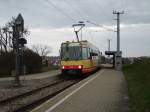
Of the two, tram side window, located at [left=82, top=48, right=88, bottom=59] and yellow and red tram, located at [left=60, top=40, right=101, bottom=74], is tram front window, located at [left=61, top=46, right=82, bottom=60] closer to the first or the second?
yellow and red tram, located at [left=60, top=40, right=101, bottom=74]

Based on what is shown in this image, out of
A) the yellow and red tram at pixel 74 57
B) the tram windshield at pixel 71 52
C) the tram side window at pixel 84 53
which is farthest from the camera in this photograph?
the tram side window at pixel 84 53

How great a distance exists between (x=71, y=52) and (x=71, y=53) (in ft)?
0.30

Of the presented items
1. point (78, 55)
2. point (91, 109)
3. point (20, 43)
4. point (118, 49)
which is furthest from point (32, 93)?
point (118, 49)

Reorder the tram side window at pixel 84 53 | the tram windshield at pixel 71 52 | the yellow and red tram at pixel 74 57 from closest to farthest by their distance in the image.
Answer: the yellow and red tram at pixel 74 57, the tram windshield at pixel 71 52, the tram side window at pixel 84 53

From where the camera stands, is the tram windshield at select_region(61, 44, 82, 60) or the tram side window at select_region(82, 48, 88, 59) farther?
the tram side window at select_region(82, 48, 88, 59)

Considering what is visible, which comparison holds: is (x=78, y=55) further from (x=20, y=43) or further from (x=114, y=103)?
(x=114, y=103)

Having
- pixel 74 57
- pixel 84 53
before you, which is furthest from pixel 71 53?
pixel 84 53

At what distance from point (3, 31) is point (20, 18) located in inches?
1711

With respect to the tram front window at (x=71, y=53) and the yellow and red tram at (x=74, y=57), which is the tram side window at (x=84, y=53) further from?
the tram front window at (x=71, y=53)

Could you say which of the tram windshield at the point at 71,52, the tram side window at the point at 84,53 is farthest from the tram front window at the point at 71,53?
the tram side window at the point at 84,53

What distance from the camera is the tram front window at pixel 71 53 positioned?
3819 centimetres

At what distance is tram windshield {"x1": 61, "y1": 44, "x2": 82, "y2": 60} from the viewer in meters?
38.2

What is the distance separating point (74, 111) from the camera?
14531mm

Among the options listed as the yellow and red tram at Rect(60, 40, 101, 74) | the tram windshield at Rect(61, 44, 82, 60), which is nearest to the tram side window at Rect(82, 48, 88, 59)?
the yellow and red tram at Rect(60, 40, 101, 74)
